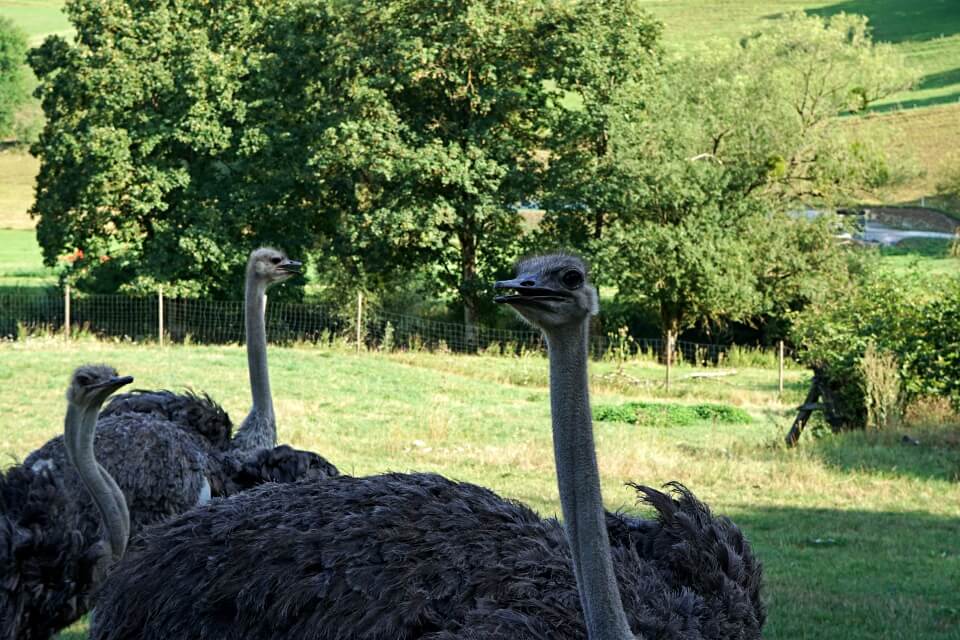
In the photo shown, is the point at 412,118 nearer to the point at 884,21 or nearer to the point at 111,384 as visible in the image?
the point at 111,384

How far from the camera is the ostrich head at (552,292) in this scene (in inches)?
118

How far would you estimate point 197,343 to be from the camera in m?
27.8

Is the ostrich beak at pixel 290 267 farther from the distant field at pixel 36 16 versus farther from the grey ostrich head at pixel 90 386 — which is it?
the distant field at pixel 36 16

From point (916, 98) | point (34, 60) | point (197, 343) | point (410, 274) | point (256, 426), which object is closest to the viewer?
point (256, 426)

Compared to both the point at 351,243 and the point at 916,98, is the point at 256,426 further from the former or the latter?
the point at 916,98

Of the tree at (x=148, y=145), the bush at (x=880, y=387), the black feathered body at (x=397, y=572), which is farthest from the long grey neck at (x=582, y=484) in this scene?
the tree at (x=148, y=145)

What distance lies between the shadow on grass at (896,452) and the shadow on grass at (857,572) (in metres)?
1.20

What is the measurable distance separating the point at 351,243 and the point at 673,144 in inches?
316

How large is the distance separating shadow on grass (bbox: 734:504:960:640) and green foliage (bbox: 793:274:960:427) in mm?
3842

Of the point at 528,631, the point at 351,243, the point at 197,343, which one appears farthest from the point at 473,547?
the point at 351,243

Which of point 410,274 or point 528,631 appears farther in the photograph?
point 410,274

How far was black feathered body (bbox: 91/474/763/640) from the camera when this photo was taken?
3.46m

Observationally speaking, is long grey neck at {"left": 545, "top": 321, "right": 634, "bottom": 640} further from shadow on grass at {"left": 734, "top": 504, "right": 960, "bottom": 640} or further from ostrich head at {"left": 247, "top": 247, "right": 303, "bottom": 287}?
ostrich head at {"left": 247, "top": 247, "right": 303, "bottom": 287}

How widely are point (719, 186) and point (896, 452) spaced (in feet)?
62.9
